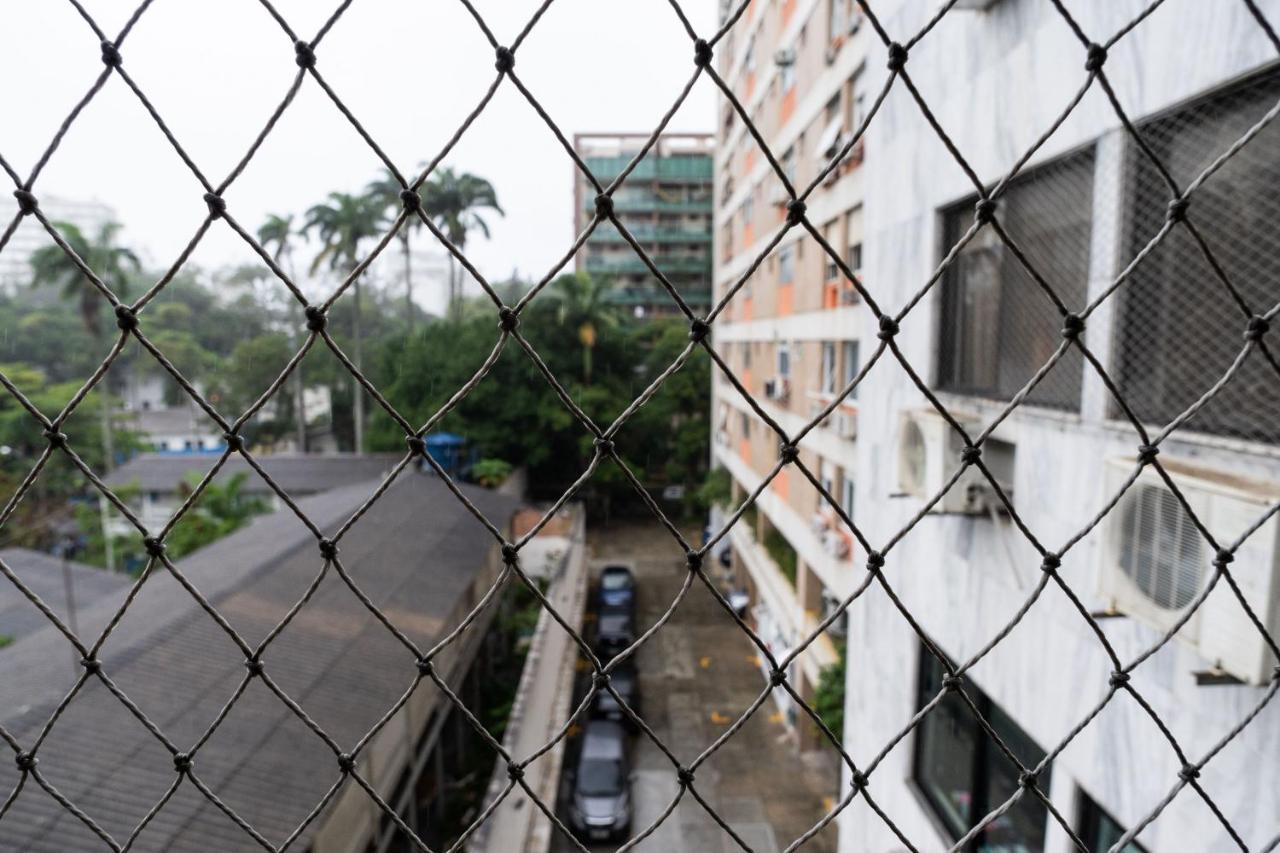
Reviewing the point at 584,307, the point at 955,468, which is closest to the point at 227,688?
the point at 955,468

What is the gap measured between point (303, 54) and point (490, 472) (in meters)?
10.6

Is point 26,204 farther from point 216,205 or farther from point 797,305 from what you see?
point 797,305

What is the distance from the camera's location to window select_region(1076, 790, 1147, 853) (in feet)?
6.93

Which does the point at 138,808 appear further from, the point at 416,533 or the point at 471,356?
the point at 471,356

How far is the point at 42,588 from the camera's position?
331 inches

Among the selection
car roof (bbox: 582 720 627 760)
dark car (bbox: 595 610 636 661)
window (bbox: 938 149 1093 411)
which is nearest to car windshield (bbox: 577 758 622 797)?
car roof (bbox: 582 720 627 760)

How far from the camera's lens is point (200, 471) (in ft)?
41.1

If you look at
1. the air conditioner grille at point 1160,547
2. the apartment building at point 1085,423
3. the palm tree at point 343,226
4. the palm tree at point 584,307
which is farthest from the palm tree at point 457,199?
the air conditioner grille at point 1160,547

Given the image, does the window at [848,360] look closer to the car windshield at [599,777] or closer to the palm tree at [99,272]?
the car windshield at [599,777]

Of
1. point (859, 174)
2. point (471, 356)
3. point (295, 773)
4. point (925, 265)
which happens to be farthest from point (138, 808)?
point (471, 356)

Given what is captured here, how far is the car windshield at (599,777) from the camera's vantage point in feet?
20.1

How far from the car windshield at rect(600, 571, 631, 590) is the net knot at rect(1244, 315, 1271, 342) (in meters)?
9.69

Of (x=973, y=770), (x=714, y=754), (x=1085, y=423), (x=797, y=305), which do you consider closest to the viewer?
(x=1085, y=423)

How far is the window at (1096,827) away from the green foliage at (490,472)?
9468 mm
